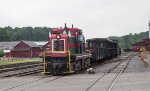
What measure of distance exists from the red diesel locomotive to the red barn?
7820 centimetres

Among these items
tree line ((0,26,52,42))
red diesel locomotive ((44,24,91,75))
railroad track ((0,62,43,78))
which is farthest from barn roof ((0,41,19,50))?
red diesel locomotive ((44,24,91,75))

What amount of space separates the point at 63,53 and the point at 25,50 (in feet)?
270

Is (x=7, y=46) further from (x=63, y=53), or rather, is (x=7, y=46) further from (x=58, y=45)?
(x=63, y=53)

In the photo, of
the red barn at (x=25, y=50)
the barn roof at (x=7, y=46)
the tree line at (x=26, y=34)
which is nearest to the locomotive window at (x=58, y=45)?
the red barn at (x=25, y=50)

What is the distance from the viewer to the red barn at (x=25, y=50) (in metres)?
108

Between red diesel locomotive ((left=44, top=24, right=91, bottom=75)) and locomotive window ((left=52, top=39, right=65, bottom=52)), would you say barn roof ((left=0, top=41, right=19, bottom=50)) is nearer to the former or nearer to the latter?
red diesel locomotive ((left=44, top=24, right=91, bottom=75))

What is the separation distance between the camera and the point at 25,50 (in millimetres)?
109438

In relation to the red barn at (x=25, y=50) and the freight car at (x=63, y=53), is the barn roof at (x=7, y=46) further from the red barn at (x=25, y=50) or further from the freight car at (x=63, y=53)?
the freight car at (x=63, y=53)

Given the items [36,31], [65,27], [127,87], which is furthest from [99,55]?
[36,31]

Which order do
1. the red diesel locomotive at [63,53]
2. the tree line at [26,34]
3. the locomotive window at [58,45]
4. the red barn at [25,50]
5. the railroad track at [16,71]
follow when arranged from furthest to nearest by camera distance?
1. the tree line at [26,34]
2. the red barn at [25,50]
3. the railroad track at [16,71]
4. the locomotive window at [58,45]
5. the red diesel locomotive at [63,53]

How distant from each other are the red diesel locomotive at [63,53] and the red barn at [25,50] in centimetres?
7820

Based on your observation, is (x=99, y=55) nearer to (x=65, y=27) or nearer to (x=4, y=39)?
(x=65, y=27)

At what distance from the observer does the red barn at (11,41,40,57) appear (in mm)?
108500

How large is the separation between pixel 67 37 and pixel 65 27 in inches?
40.6
